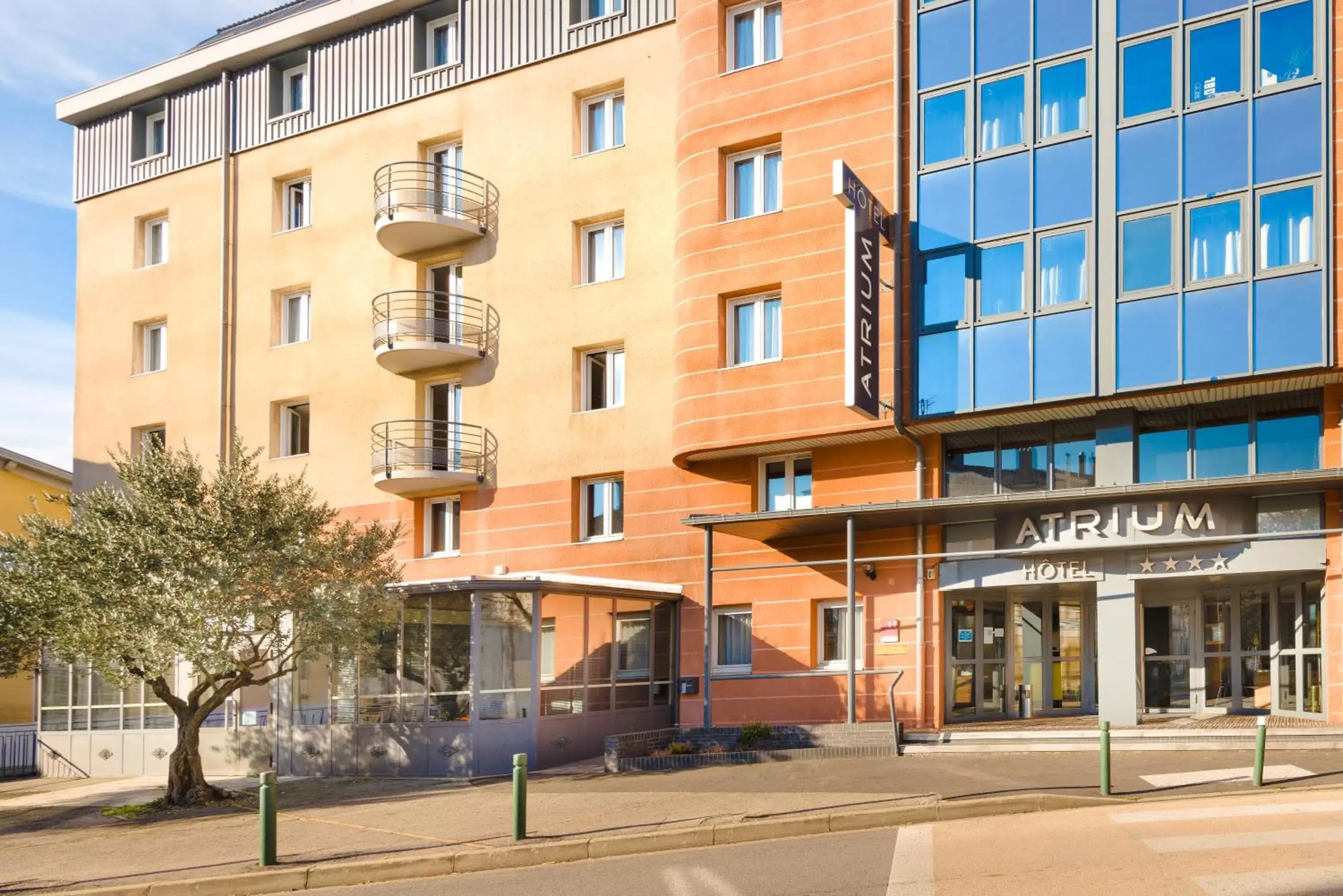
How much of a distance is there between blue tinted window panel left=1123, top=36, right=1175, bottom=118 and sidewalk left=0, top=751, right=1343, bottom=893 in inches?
348

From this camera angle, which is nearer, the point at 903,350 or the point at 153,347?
the point at 903,350

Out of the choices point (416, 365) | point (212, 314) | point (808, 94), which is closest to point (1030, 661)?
point (808, 94)

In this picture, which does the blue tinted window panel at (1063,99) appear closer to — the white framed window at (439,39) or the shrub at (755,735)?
the shrub at (755,735)

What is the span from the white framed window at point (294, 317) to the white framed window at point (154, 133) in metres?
5.79

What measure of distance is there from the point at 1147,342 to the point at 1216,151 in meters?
2.73

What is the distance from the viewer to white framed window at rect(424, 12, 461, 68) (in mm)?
28406

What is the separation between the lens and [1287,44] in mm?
18750

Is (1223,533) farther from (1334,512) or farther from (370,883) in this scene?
(370,883)

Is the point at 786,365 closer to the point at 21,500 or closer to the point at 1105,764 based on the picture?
the point at 1105,764

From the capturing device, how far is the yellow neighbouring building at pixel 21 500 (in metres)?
35.3

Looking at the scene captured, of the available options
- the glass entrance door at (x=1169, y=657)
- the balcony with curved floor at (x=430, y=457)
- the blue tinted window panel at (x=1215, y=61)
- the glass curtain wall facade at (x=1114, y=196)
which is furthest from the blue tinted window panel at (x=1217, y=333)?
the balcony with curved floor at (x=430, y=457)

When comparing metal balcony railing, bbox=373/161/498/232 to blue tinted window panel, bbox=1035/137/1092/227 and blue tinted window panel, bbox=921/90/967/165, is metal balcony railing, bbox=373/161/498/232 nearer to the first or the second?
blue tinted window panel, bbox=921/90/967/165

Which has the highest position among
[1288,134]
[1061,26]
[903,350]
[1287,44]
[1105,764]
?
[1061,26]

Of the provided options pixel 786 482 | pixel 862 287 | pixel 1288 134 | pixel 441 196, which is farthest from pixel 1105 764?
pixel 441 196
